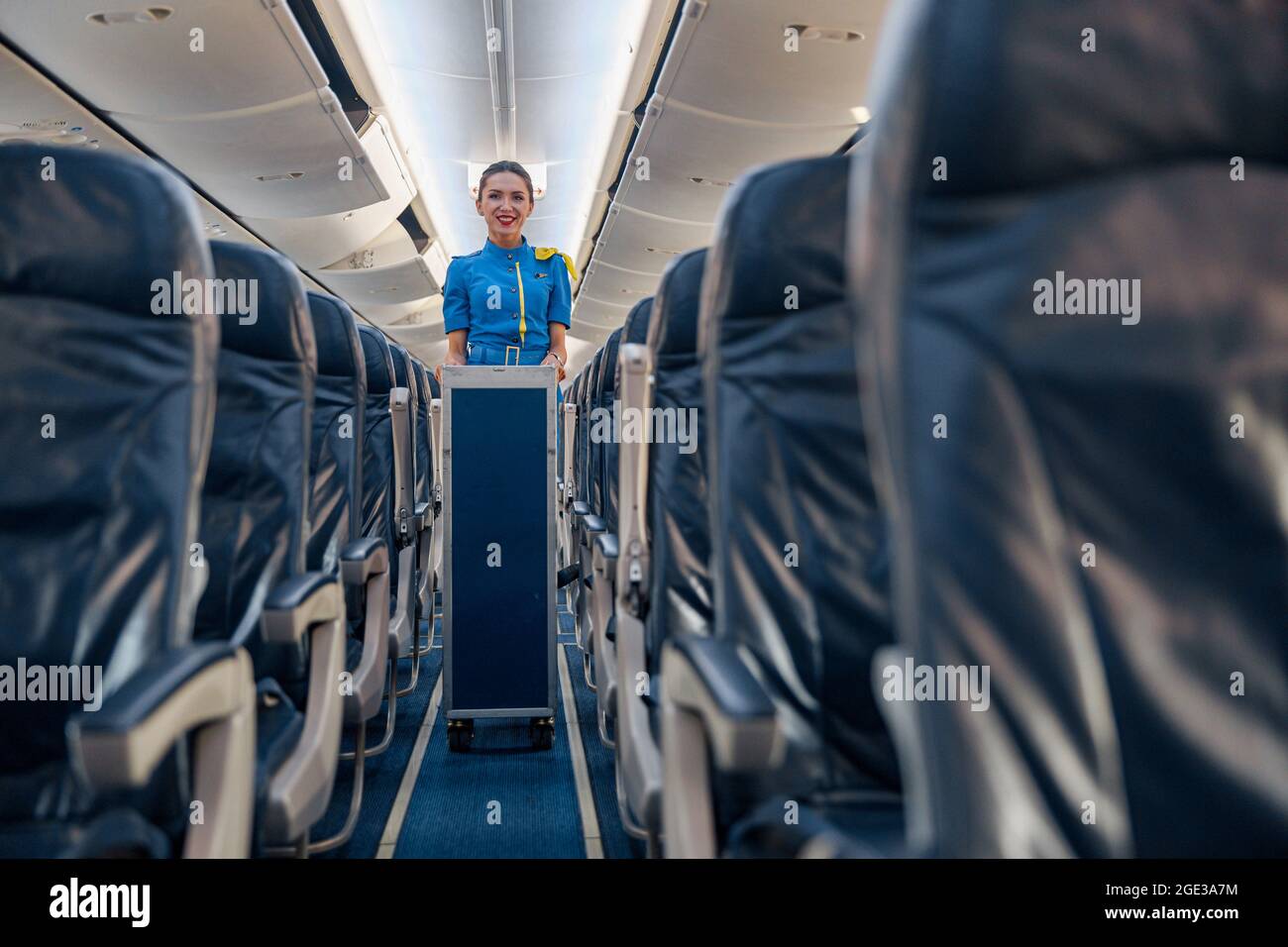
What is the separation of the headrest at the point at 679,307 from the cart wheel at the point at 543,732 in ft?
5.66

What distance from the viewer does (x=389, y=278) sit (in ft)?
44.1

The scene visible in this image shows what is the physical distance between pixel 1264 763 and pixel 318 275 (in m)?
12.7

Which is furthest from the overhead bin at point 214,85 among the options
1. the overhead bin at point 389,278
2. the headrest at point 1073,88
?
the headrest at point 1073,88

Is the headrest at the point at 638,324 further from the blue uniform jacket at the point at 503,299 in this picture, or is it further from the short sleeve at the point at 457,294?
the short sleeve at the point at 457,294

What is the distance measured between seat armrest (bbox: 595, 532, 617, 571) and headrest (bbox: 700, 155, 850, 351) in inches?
45.1

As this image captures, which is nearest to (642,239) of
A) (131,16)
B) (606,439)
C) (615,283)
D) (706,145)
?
(615,283)

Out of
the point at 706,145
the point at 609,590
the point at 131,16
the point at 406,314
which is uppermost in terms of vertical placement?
the point at 406,314

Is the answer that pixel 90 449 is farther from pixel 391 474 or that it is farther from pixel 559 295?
pixel 391 474

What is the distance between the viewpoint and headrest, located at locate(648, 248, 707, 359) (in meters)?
1.96

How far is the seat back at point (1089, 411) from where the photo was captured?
0.71 meters

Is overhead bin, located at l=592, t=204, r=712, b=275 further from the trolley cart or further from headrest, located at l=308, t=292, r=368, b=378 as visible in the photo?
headrest, located at l=308, t=292, r=368, b=378

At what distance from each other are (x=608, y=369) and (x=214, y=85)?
3.71 meters

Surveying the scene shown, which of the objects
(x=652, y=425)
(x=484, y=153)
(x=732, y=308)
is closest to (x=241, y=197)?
(x=484, y=153)

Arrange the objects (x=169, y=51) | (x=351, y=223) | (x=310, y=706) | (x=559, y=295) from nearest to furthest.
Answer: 1. (x=310, y=706)
2. (x=559, y=295)
3. (x=169, y=51)
4. (x=351, y=223)
